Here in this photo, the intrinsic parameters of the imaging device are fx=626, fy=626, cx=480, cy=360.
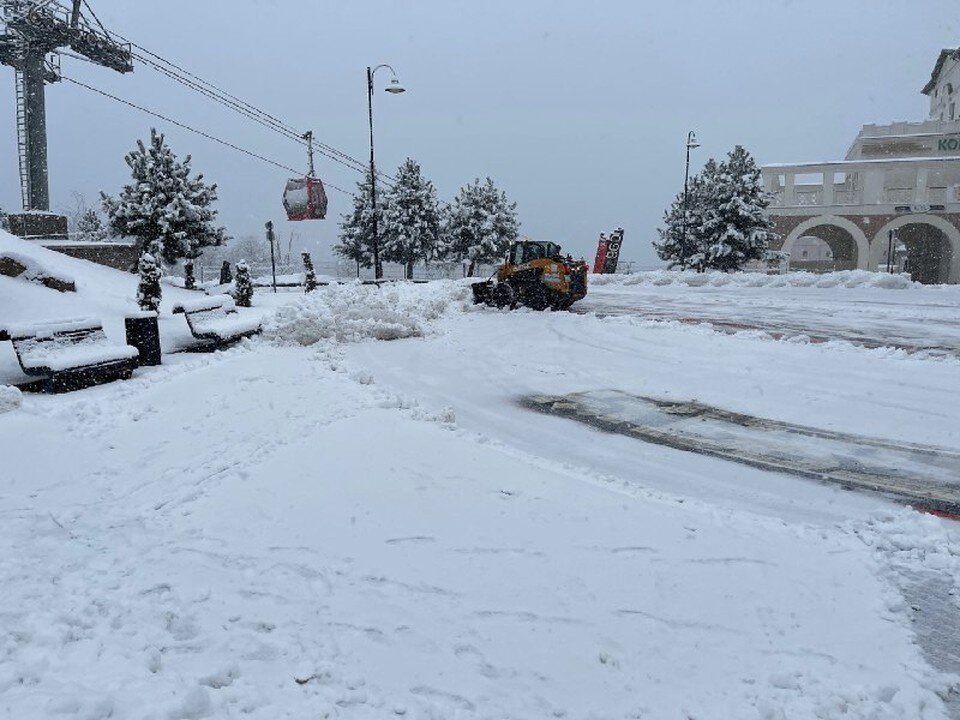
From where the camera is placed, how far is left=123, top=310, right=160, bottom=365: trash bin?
32.5 ft

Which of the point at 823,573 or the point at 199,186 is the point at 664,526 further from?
the point at 199,186

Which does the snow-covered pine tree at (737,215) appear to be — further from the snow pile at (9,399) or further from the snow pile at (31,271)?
the snow pile at (9,399)

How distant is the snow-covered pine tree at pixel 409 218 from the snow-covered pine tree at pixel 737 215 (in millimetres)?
20808

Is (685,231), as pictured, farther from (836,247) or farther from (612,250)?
(836,247)

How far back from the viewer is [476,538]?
4.22m

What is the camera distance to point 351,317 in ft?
48.9

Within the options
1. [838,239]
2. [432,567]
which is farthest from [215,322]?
[838,239]

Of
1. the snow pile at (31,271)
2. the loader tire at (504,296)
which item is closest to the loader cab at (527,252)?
the loader tire at (504,296)

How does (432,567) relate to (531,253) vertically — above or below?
below

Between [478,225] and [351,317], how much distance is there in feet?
121

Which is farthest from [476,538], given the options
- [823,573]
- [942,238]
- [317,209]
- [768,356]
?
[942,238]

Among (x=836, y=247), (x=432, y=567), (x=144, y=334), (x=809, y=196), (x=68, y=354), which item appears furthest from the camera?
(x=836, y=247)

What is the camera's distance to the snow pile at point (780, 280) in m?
22.2

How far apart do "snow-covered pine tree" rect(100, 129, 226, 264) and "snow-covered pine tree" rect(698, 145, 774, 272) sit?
95.9ft
